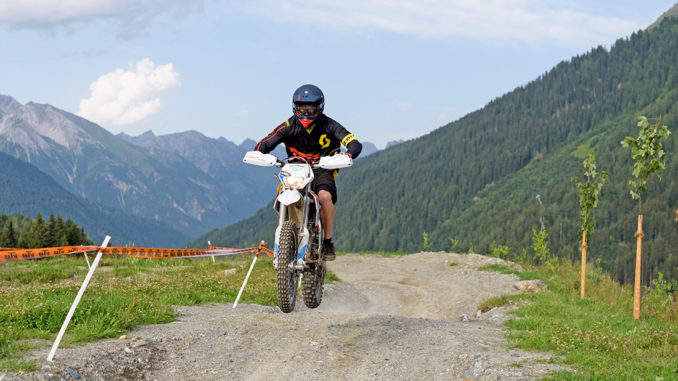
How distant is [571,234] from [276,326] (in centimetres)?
18360

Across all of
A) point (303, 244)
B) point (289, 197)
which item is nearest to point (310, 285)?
point (303, 244)

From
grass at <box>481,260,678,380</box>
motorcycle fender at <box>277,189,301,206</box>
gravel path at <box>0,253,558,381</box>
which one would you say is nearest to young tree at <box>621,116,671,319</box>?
grass at <box>481,260,678,380</box>

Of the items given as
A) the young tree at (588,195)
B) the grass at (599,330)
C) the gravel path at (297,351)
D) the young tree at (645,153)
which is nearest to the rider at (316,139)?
the gravel path at (297,351)

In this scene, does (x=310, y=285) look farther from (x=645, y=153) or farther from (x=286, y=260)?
(x=645, y=153)

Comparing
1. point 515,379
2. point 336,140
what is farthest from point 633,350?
point 336,140

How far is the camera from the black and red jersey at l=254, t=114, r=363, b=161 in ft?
35.3

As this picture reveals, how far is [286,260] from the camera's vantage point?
988 cm

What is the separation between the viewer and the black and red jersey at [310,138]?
10773 mm

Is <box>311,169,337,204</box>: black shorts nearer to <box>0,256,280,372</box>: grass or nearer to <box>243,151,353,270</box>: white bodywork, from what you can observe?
<box>243,151,353,270</box>: white bodywork

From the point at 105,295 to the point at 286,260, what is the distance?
5409mm

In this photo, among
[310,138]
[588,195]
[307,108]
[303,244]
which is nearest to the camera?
[303,244]

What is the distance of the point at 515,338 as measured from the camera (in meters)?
12.4

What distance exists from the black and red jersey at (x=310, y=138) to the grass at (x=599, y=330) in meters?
5.42

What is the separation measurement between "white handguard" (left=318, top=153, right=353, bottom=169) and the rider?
0.38 metres
